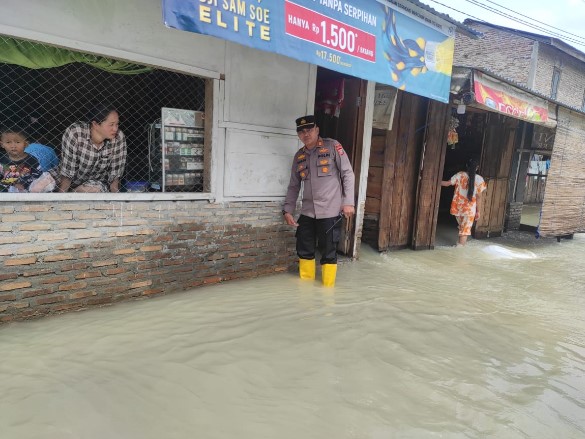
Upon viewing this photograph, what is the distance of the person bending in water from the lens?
25.0 ft

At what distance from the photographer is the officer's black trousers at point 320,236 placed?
15.0ft

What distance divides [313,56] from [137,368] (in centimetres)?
300

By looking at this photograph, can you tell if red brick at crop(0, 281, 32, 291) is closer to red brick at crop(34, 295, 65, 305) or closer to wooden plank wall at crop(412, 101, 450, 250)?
red brick at crop(34, 295, 65, 305)

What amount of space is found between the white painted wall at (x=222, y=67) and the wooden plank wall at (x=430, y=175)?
2.90m

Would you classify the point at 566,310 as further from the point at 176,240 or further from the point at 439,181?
the point at 176,240

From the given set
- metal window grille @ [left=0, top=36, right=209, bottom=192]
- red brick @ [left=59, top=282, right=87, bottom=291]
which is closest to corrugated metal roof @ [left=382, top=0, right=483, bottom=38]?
metal window grille @ [left=0, top=36, right=209, bottom=192]

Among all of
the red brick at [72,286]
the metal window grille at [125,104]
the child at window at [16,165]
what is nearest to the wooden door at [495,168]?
the metal window grille at [125,104]

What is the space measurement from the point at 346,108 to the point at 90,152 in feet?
11.4

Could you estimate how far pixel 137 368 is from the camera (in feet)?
8.89

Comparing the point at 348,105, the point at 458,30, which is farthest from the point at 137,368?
the point at 458,30

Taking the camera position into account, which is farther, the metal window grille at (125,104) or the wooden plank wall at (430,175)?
the wooden plank wall at (430,175)

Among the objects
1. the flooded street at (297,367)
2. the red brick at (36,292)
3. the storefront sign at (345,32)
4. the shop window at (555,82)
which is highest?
the shop window at (555,82)

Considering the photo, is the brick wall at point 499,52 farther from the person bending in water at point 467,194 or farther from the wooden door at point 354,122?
the wooden door at point 354,122

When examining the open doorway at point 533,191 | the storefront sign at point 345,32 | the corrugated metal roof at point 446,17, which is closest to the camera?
the storefront sign at point 345,32
